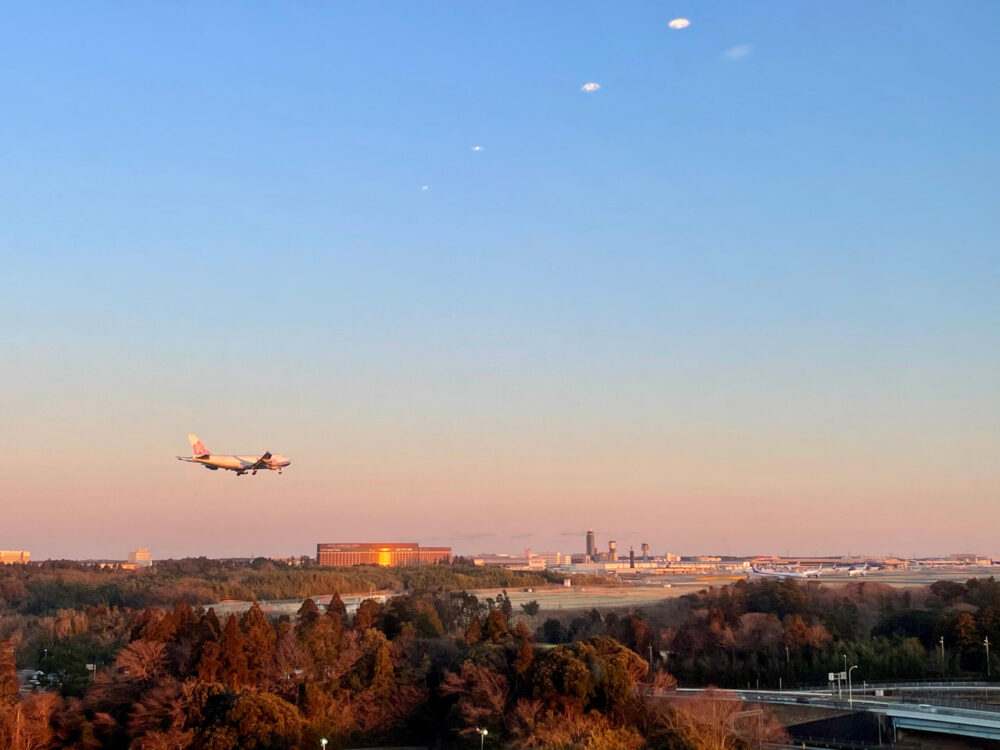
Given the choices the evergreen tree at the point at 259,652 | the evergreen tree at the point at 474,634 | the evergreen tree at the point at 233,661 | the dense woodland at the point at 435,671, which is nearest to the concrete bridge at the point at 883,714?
the dense woodland at the point at 435,671

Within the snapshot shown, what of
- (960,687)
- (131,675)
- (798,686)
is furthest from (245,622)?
(960,687)

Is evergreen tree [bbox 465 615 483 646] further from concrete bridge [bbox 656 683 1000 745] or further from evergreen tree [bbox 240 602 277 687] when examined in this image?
concrete bridge [bbox 656 683 1000 745]

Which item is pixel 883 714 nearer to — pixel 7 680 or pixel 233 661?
pixel 233 661

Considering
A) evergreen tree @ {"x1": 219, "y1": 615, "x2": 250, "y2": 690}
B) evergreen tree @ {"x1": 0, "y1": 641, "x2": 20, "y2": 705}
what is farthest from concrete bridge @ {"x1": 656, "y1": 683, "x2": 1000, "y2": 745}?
evergreen tree @ {"x1": 0, "y1": 641, "x2": 20, "y2": 705}

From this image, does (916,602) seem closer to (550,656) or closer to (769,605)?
(769,605)

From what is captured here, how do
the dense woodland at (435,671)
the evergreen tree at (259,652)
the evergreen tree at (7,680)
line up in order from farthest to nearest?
the evergreen tree at (259,652), the evergreen tree at (7,680), the dense woodland at (435,671)

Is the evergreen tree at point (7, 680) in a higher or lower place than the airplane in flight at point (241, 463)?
lower

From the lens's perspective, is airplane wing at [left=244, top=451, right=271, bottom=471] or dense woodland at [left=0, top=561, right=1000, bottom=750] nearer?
dense woodland at [left=0, top=561, right=1000, bottom=750]

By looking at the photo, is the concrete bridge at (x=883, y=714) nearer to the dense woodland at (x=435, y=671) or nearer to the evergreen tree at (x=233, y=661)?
the dense woodland at (x=435, y=671)
